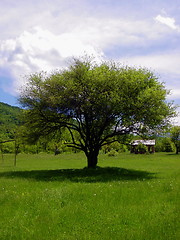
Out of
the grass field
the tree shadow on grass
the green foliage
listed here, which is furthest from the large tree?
the green foliage

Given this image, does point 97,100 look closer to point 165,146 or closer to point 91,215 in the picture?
point 91,215

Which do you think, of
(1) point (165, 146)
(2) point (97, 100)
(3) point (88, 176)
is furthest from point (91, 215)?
(1) point (165, 146)

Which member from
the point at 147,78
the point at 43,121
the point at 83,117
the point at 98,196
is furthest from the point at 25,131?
the point at 98,196

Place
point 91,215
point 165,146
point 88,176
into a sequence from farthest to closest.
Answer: point 165,146 < point 88,176 < point 91,215

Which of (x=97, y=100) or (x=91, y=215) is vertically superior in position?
(x=97, y=100)

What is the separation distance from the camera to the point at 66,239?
29.6 ft

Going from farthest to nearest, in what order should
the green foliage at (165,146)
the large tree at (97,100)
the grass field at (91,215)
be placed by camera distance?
the green foliage at (165,146), the large tree at (97,100), the grass field at (91,215)

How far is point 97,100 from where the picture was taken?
2786cm

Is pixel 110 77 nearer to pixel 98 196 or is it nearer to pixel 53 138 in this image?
pixel 53 138

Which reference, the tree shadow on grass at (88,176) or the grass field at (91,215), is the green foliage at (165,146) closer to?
the tree shadow on grass at (88,176)

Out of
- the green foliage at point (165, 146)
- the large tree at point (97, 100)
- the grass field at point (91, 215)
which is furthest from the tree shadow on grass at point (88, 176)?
the green foliage at point (165, 146)

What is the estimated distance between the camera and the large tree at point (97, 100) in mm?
27453

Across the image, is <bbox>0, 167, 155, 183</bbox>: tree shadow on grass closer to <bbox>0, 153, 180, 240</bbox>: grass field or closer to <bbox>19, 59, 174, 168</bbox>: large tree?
<bbox>19, 59, 174, 168</bbox>: large tree

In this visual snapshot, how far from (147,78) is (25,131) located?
1749 centimetres
